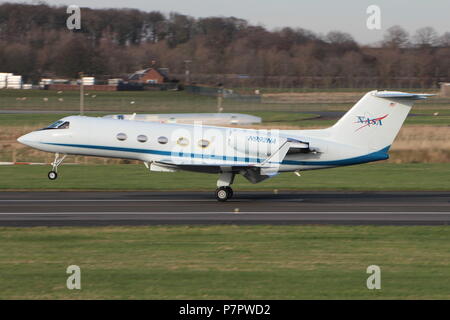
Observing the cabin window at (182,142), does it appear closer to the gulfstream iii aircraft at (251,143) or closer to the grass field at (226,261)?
the gulfstream iii aircraft at (251,143)

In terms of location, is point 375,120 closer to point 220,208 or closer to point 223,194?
point 223,194

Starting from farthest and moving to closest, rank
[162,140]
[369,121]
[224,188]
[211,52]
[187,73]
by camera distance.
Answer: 1. [211,52]
2. [187,73]
3. [224,188]
4. [369,121]
5. [162,140]

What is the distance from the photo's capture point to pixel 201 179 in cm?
3184

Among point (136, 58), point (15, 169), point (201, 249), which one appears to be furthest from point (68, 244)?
point (136, 58)

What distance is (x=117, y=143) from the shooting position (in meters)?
25.1

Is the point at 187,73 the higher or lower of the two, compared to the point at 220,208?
higher

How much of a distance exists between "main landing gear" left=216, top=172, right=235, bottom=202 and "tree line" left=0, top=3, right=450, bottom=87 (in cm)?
4496

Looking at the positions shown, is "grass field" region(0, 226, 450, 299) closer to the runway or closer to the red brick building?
the runway

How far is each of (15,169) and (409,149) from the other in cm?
2320

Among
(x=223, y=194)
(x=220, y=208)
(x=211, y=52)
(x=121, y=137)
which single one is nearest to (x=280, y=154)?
(x=223, y=194)

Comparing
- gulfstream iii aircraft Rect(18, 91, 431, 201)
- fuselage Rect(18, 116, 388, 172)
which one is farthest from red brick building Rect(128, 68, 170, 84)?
gulfstream iii aircraft Rect(18, 91, 431, 201)

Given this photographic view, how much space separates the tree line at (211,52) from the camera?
242ft

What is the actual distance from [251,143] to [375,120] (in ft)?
15.3

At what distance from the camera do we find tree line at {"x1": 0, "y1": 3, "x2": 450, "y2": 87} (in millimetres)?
73750
